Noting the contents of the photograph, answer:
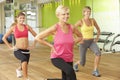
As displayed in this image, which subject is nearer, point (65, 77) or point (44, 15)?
point (65, 77)

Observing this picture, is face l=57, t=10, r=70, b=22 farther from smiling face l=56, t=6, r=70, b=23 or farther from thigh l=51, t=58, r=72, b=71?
thigh l=51, t=58, r=72, b=71

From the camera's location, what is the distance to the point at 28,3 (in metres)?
16.7

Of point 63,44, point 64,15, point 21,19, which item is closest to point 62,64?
point 63,44

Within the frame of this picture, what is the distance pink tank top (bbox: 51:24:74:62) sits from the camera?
3.23 meters

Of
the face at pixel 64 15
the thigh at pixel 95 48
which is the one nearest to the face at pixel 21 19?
the thigh at pixel 95 48

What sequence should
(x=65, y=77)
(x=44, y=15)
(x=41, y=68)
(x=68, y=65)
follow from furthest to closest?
(x=44, y=15) < (x=41, y=68) < (x=65, y=77) < (x=68, y=65)

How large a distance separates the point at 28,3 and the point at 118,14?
7875 millimetres

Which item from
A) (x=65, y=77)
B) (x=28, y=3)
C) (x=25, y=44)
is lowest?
(x=65, y=77)

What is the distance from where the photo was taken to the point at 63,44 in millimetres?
3225

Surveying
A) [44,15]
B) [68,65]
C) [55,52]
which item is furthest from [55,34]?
[44,15]

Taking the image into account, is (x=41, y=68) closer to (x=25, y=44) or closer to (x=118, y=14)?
(x=25, y=44)

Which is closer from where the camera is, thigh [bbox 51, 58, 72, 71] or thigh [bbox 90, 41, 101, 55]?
thigh [bbox 51, 58, 72, 71]

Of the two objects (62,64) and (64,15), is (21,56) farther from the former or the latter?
(64,15)

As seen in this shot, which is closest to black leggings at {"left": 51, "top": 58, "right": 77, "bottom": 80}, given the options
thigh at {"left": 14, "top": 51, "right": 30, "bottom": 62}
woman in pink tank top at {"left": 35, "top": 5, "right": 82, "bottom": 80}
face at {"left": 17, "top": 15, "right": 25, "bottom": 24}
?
woman in pink tank top at {"left": 35, "top": 5, "right": 82, "bottom": 80}
